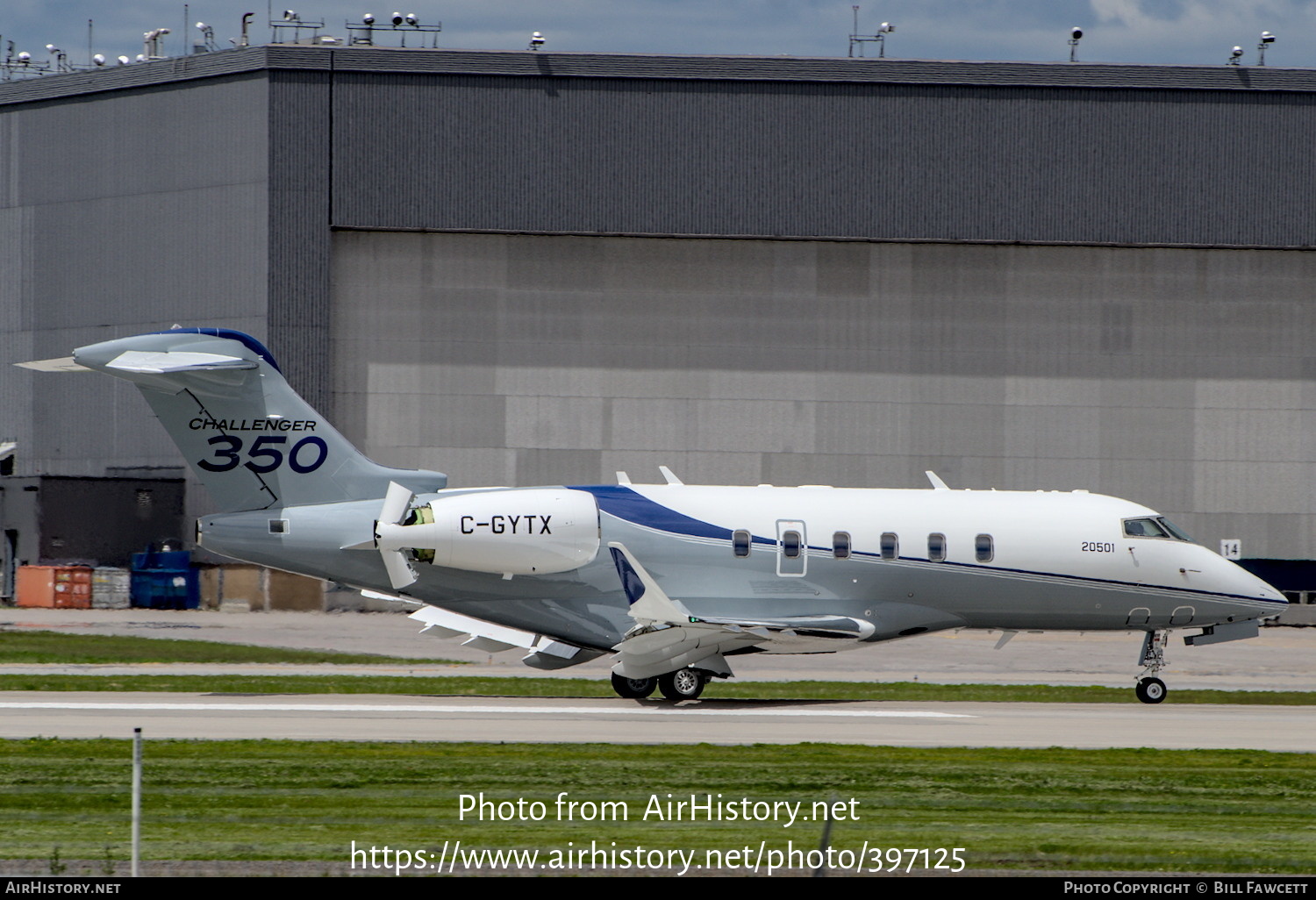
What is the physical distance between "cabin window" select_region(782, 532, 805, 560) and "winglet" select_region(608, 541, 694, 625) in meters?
2.53

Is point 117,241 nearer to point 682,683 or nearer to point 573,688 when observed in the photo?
point 573,688

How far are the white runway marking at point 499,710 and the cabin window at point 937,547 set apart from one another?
2.87 m

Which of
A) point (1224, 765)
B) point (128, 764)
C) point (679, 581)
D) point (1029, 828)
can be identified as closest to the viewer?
point (1029, 828)

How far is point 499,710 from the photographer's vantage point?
23.2 metres

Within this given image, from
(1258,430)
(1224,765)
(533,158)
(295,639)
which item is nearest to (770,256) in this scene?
(533,158)

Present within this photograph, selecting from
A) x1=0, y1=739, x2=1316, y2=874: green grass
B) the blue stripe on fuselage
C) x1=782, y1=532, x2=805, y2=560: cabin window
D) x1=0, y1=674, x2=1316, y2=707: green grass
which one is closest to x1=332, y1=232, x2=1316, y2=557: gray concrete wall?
x1=0, y1=674, x2=1316, y2=707: green grass

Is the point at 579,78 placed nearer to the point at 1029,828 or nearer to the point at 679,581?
the point at 679,581

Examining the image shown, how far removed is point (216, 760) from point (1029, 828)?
8.61 metres

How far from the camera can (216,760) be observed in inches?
669

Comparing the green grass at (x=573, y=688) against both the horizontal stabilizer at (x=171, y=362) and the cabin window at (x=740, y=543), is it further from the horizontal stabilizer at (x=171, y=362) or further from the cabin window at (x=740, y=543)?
the horizontal stabilizer at (x=171, y=362)

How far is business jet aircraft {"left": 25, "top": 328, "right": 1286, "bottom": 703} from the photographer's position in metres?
24.4

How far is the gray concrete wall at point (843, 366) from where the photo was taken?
172ft

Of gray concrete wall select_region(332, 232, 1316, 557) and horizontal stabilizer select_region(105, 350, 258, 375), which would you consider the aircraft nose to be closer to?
horizontal stabilizer select_region(105, 350, 258, 375)

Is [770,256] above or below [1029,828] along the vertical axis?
above
